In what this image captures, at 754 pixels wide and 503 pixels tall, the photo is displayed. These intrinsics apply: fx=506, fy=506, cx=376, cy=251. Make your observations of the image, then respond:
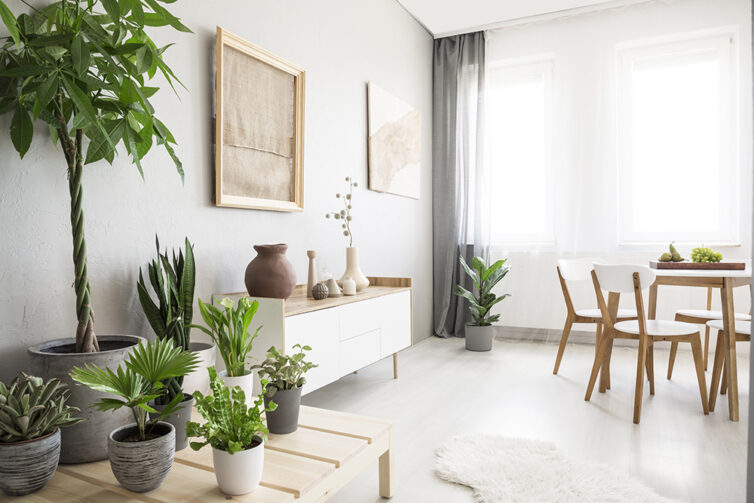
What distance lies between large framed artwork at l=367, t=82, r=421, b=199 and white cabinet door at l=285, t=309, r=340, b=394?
1.42 metres

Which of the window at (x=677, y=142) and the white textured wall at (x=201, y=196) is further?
the window at (x=677, y=142)

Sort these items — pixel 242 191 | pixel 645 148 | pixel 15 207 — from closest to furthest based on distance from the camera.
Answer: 1. pixel 15 207
2. pixel 242 191
3. pixel 645 148

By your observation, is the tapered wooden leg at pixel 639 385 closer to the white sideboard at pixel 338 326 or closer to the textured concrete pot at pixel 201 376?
the white sideboard at pixel 338 326

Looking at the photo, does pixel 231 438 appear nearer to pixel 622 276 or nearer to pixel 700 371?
pixel 622 276

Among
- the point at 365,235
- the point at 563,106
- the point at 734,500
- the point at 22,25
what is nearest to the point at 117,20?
the point at 22,25

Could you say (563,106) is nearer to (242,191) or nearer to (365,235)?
(365,235)

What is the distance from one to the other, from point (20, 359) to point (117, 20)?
1.05 metres

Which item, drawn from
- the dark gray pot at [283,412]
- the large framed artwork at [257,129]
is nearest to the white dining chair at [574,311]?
the large framed artwork at [257,129]

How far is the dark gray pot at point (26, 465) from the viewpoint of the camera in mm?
1100

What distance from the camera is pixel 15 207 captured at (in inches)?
58.7

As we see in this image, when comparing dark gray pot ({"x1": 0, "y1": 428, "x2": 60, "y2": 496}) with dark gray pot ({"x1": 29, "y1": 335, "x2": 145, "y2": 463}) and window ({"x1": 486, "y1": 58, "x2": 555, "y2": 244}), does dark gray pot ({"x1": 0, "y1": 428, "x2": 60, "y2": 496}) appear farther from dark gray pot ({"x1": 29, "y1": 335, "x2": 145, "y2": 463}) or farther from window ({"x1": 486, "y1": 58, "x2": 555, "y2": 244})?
window ({"x1": 486, "y1": 58, "x2": 555, "y2": 244})

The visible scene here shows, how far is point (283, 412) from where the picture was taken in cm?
150

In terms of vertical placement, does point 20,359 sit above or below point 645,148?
below

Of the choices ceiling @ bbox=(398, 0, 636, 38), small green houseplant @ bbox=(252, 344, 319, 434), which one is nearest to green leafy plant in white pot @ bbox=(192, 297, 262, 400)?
small green houseplant @ bbox=(252, 344, 319, 434)
